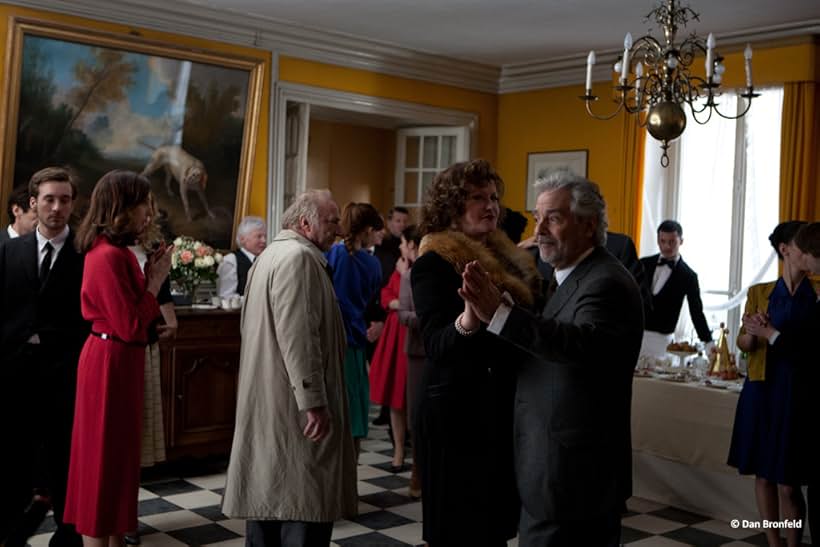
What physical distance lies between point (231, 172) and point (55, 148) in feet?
4.93

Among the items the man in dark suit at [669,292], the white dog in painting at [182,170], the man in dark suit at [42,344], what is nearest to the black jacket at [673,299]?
the man in dark suit at [669,292]

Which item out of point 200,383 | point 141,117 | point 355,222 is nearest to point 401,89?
point 141,117

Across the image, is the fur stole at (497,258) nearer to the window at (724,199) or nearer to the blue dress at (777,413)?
the blue dress at (777,413)

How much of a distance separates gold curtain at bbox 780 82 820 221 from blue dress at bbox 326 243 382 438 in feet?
12.8

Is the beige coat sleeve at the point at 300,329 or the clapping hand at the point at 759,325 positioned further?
the clapping hand at the point at 759,325

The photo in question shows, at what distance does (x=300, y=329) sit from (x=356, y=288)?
226 centimetres

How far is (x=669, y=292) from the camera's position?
727 centimetres

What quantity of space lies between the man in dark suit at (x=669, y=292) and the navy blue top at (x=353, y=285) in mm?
2650

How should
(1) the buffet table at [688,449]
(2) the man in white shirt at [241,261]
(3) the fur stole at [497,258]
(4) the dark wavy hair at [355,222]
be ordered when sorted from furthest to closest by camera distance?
1. (2) the man in white shirt at [241,261]
2. (4) the dark wavy hair at [355,222]
3. (1) the buffet table at [688,449]
4. (3) the fur stole at [497,258]

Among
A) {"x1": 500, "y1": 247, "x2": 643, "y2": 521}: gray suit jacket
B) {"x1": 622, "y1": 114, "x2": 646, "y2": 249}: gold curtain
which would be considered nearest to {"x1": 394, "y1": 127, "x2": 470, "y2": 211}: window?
{"x1": 622, "y1": 114, "x2": 646, "y2": 249}: gold curtain

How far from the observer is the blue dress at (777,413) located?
13.9 feet

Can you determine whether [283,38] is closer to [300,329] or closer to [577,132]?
[577,132]

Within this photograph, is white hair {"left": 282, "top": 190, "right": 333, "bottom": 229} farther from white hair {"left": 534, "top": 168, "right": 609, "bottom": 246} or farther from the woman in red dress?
white hair {"left": 534, "top": 168, "right": 609, "bottom": 246}

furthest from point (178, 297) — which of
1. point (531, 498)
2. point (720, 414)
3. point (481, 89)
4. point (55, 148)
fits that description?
point (481, 89)
